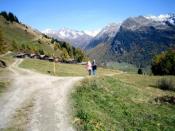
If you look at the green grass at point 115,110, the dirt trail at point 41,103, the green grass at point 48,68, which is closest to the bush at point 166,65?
the green grass at point 48,68

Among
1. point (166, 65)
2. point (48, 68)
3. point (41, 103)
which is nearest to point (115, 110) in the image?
point (41, 103)

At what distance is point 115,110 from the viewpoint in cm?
2688

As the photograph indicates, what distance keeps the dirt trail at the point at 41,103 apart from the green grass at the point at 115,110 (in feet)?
3.57

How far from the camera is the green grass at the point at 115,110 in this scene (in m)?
22.2

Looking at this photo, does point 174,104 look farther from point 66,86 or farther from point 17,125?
point 17,125

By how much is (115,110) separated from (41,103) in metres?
6.81

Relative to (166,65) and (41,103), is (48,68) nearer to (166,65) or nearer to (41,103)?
(41,103)

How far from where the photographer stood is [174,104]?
113ft

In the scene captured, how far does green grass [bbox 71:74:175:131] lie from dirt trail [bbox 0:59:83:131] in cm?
109

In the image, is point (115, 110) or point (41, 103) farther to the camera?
point (115, 110)

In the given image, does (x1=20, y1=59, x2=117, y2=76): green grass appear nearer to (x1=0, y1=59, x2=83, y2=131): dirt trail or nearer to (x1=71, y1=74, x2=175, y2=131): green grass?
(x1=0, y1=59, x2=83, y2=131): dirt trail

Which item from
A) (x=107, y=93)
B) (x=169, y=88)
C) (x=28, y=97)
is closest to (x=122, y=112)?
(x=107, y=93)

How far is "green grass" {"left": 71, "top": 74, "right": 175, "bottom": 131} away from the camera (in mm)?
22219

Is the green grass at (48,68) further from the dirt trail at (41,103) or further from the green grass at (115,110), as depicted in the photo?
the green grass at (115,110)
